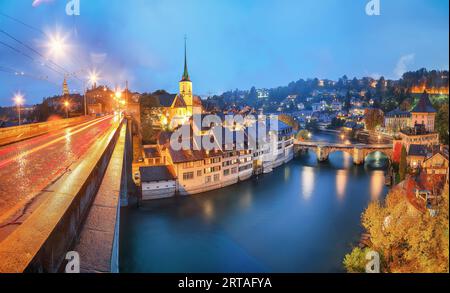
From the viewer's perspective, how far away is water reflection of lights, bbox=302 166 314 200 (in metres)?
17.9

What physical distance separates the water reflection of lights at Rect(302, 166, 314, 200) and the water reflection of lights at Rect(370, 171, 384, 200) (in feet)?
10.9

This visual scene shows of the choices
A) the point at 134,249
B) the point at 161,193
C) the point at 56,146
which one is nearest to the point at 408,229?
the point at 56,146

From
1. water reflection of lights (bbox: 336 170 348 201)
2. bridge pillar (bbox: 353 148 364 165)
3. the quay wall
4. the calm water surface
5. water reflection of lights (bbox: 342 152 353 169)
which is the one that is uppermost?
the quay wall

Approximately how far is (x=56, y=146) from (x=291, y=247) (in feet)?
26.9

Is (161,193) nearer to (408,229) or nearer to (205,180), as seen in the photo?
(205,180)

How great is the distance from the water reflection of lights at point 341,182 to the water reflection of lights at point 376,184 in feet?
5.03

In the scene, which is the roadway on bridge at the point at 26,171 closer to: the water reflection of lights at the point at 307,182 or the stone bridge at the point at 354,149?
the water reflection of lights at the point at 307,182

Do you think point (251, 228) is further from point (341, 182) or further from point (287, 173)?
point (287, 173)
